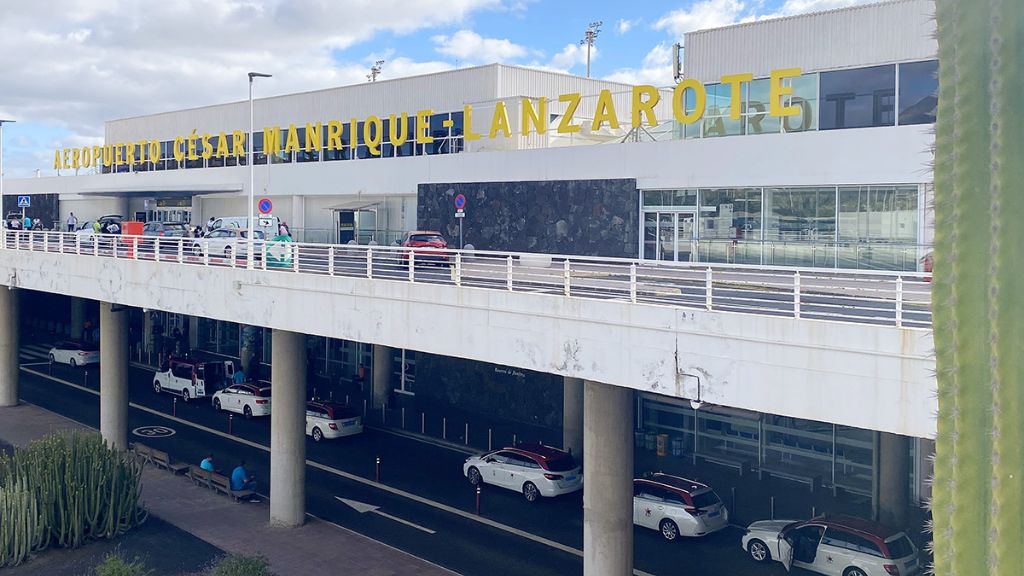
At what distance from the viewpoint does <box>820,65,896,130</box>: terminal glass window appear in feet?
92.0

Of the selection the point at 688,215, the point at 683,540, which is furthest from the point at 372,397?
the point at 683,540

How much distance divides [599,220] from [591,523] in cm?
1823

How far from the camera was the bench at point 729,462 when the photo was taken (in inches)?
1238

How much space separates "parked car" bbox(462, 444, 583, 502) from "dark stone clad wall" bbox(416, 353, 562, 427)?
7.18 metres

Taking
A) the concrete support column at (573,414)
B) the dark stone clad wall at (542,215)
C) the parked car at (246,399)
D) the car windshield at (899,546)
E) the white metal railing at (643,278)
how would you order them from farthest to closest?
the parked car at (246,399) → the dark stone clad wall at (542,215) → the concrete support column at (573,414) → the car windshield at (899,546) → the white metal railing at (643,278)

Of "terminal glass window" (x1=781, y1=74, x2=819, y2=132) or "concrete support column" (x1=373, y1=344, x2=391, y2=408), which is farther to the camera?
"concrete support column" (x1=373, y1=344, x2=391, y2=408)

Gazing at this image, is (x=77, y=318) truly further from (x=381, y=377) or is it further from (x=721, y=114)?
(x=721, y=114)

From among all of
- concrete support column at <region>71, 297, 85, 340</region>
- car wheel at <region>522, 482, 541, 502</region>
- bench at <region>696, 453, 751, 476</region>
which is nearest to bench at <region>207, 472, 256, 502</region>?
car wheel at <region>522, 482, 541, 502</region>

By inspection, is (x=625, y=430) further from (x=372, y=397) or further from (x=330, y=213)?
(x=330, y=213)

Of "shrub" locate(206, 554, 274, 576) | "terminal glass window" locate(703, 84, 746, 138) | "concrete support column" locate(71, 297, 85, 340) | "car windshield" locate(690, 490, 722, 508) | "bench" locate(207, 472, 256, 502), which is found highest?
"terminal glass window" locate(703, 84, 746, 138)

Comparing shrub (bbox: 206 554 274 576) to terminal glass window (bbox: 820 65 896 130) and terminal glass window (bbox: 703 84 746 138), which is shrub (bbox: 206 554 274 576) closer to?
terminal glass window (bbox: 703 84 746 138)

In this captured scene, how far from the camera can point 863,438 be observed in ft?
93.9

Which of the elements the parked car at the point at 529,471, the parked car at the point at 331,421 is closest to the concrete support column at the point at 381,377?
the parked car at the point at 331,421

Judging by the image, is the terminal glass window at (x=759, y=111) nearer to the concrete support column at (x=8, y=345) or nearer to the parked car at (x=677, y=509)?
the parked car at (x=677, y=509)
